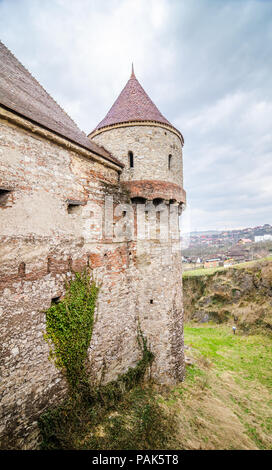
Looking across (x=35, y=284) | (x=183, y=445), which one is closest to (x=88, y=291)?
(x=35, y=284)

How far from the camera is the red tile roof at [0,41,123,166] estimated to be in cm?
573

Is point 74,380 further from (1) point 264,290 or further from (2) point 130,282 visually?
(1) point 264,290

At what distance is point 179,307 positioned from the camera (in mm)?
9898

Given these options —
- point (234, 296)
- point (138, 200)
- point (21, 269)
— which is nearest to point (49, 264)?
point (21, 269)

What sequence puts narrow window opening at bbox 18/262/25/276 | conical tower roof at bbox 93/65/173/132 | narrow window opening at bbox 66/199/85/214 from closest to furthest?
1. narrow window opening at bbox 18/262/25/276
2. narrow window opening at bbox 66/199/85/214
3. conical tower roof at bbox 93/65/173/132

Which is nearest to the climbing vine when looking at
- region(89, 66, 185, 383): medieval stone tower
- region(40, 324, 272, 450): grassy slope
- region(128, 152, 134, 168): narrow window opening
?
region(40, 324, 272, 450): grassy slope

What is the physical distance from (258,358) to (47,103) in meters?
18.3

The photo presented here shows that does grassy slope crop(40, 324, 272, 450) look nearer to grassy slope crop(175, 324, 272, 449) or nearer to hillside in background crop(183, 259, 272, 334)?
grassy slope crop(175, 324, 272, 449)

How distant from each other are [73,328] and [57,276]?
1.67 metres

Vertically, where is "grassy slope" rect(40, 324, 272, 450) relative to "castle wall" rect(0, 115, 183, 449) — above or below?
below

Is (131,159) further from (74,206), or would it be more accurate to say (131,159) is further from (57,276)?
(57,276)

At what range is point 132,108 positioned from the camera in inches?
384

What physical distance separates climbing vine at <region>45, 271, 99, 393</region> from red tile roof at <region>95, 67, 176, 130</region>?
6.78 meters

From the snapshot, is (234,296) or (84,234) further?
(234,296)
